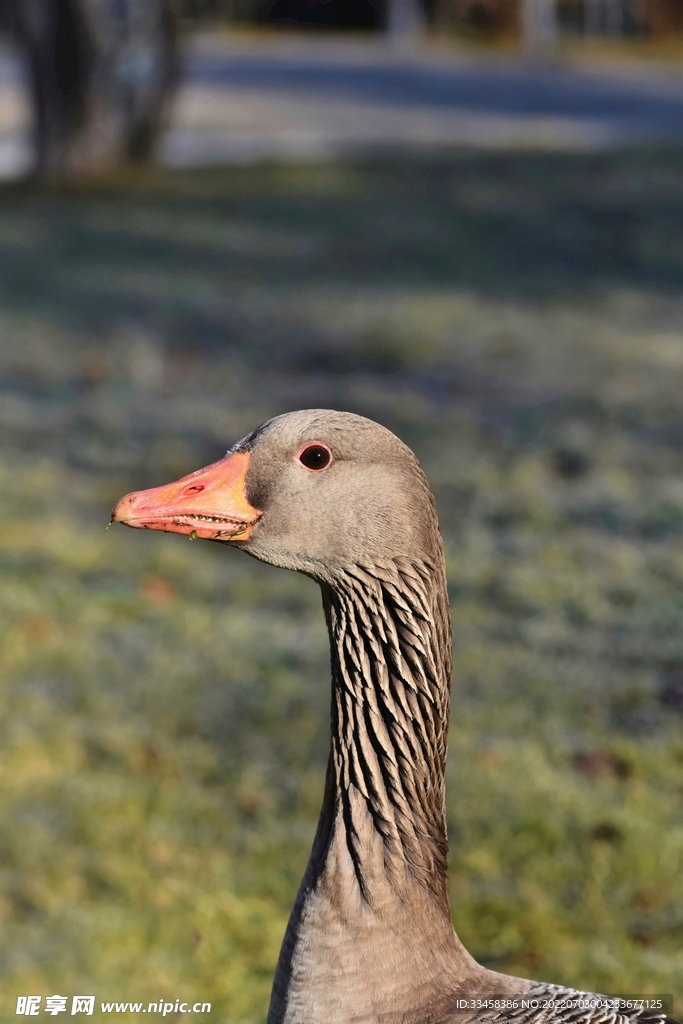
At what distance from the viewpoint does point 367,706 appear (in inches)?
100

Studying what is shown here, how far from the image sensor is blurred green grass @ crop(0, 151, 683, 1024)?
3.68 m

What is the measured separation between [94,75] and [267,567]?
28.2 ft

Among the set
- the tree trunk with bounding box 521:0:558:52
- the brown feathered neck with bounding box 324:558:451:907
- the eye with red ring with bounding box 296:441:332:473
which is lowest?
the brown feathered neck with bounding box 324:558:451:907

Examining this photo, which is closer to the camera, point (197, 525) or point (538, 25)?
point (197, 525)

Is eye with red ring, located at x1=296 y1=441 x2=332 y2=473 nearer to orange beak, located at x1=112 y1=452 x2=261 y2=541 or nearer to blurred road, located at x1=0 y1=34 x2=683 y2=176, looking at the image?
orange beak, located at x1=112 y1=452 x2=261 y2=541

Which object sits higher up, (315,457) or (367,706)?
(315,457)

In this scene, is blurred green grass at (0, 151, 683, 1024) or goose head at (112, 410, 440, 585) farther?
blurred green grass at (0, 151, 683, 1024)

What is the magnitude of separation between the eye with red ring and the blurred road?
12.7 metres

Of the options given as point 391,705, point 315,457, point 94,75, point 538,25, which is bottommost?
point 391,705

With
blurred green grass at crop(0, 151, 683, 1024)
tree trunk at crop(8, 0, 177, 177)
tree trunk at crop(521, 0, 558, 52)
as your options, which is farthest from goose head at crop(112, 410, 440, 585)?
tree trunk at crop(521, 0, 558, 52)

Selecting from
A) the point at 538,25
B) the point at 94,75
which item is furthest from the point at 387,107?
the point at 538,25

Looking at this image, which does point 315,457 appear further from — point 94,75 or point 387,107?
point 387,107

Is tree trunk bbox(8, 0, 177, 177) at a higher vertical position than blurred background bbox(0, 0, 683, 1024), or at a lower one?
higher

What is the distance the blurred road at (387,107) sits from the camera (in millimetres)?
15641
